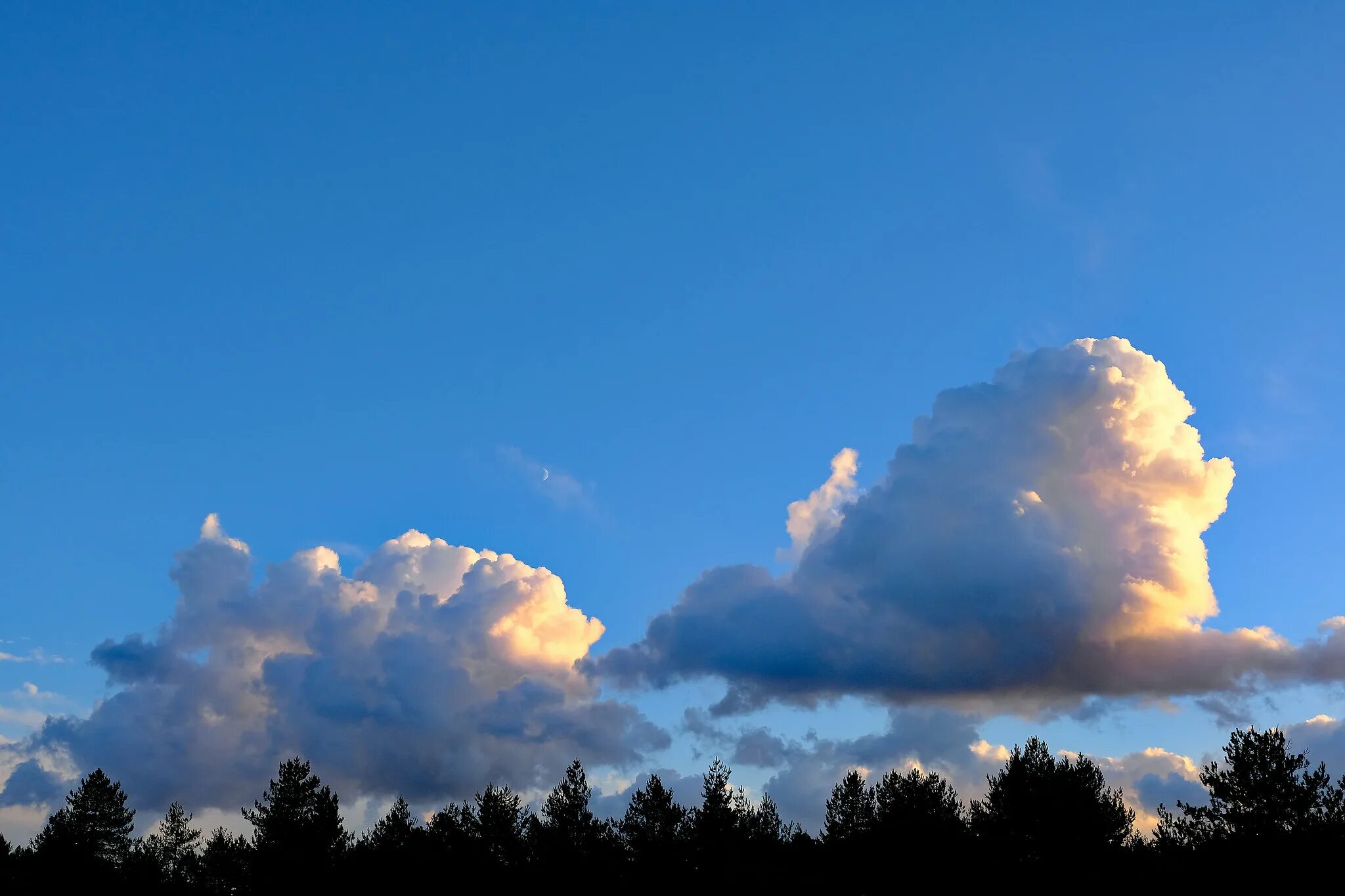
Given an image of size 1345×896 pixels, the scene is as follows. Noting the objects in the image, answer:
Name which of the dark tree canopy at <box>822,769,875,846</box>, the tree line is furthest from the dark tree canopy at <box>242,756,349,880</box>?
the dark tree canopy at <box>822,769,875,846</box>

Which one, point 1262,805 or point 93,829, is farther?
point 93,829

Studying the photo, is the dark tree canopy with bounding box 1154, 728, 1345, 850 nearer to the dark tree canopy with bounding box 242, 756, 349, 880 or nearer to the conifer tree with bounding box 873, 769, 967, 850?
the conifer tree with bounding box 873, 769, 967, 850

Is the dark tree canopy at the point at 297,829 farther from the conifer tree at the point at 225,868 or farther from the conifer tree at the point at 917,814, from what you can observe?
the conifer tree at the point at 917,814

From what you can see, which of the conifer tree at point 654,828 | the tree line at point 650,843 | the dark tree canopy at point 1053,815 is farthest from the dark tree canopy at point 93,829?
the dark tree canopy at point 1053,815

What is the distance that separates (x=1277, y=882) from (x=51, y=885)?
110 metres

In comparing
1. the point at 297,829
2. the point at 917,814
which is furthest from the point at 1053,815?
the point at 297,829

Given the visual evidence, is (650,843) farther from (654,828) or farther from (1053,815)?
(1053,815)

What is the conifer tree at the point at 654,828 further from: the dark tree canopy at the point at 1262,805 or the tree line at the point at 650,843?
the dark tree canopy at the point at 1262,805

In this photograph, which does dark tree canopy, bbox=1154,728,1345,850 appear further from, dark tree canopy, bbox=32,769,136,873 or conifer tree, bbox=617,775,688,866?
dark tree canopy, bbox=32,769,136,873

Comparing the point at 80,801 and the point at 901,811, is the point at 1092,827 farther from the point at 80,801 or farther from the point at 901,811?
the point at 80,801

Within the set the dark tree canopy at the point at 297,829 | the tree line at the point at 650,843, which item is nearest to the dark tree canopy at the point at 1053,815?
the tree line at the point at 650,843

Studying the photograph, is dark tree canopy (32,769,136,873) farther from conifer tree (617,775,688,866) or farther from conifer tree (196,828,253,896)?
conifer tree (617,775,688,866)

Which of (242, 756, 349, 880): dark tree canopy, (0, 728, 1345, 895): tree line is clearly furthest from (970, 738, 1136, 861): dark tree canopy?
(242, 756, 349, 880): dark tree canopy

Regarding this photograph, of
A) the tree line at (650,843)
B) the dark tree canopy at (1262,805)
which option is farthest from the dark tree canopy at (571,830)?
the dark tree canopy at (1262,805)
